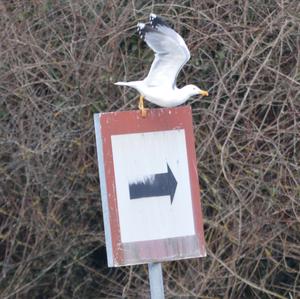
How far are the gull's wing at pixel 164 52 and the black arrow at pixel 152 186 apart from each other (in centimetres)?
64

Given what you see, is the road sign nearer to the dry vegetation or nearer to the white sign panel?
the white sign panel

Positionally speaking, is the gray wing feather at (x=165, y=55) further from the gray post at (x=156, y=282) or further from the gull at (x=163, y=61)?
the gray post at (x=156, y=282)

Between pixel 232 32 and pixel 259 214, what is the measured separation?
1.09 metres

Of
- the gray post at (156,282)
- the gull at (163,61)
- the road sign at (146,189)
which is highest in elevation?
the gull at (163,61)

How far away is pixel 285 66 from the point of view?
6.03 metres

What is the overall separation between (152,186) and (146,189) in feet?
0.08

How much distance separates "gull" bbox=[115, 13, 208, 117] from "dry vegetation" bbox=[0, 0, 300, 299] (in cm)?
157

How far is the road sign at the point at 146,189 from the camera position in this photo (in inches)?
141

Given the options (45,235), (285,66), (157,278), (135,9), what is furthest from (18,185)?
(157,278)

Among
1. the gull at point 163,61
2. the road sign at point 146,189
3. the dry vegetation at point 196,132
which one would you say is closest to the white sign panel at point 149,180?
the road sign at point 146,189

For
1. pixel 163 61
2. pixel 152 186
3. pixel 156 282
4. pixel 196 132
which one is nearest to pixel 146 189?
pixel 152 186

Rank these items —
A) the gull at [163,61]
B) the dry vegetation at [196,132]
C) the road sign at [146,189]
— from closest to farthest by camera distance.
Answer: the road sign at [146,189], the gull at [163,61], the dry vegetation at [196,132]

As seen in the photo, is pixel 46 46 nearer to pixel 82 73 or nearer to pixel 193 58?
pixel 82 73

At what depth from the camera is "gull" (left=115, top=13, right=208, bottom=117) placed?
13.5 ft
